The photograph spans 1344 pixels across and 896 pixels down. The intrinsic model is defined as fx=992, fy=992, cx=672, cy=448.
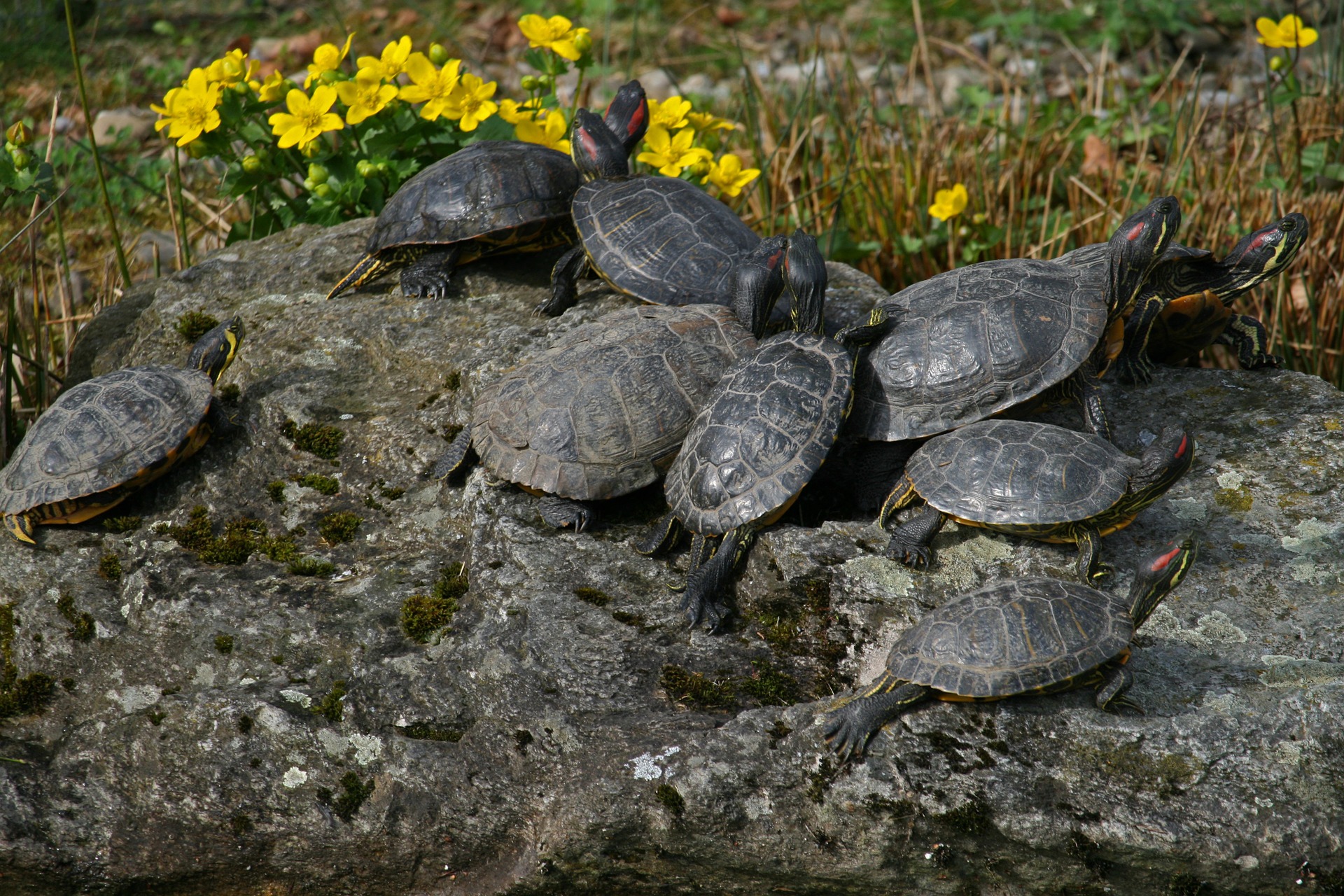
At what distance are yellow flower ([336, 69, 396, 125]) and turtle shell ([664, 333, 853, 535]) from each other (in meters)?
2.74

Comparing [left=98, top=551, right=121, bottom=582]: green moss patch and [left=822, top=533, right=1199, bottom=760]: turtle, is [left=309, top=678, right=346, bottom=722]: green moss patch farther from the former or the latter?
[left=822, top=533, right=1199, bottom=760]: turtle

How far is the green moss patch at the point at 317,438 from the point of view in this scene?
4508mm

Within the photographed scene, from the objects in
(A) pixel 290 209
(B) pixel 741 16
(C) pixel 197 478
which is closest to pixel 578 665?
(C) pixel 197 478

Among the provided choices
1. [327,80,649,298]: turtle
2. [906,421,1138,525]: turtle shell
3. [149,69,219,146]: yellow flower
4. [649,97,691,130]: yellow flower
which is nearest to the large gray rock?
[906,421,1138,525]: turtle shell

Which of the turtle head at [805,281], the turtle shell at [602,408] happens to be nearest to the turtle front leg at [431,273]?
the turtle shell at [602,408]

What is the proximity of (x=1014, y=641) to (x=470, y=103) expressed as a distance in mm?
4072

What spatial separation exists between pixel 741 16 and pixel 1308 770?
9657 mm

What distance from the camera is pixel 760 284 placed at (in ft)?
14.8

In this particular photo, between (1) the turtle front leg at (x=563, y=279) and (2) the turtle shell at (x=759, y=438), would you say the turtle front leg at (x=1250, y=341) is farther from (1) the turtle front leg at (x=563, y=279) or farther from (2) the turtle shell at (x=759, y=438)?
(1) the turtle front leg at (x=563, y=279)

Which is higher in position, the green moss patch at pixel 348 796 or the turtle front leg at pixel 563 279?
the turtle front leg at pixel 563 279

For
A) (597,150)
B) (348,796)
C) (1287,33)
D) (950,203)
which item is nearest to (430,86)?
(597,150)

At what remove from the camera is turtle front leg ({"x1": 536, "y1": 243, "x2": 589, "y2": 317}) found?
5.08 metres

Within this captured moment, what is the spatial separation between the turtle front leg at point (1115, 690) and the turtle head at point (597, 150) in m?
3.50

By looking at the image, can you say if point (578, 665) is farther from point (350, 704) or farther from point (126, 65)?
point (126, 65)
